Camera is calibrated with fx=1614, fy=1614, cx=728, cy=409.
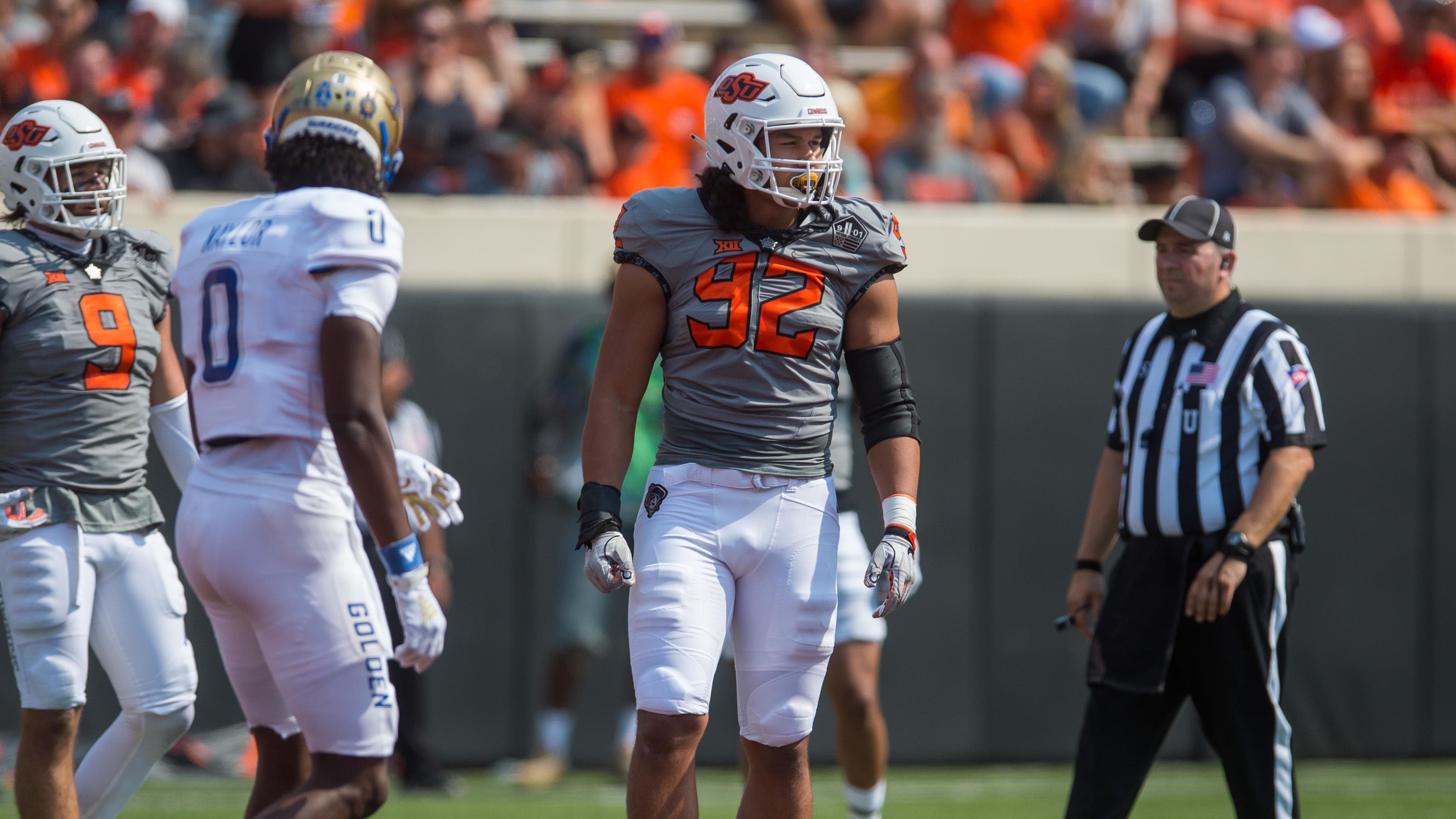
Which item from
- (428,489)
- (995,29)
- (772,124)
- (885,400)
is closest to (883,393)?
(885,400)

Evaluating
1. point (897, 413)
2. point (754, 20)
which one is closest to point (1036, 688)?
point (897, 413)

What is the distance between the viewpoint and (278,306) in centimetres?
354

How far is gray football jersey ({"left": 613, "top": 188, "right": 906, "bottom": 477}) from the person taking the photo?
144 inches

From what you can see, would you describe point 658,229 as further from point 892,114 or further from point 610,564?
point 892,114

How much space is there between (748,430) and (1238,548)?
1.51m

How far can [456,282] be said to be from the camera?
7715 mm

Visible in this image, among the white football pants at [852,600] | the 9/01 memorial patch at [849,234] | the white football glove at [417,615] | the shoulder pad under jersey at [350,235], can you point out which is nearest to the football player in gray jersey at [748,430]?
the 9/01 memorial patch at [849,234]

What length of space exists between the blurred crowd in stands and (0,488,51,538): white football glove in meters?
3.58

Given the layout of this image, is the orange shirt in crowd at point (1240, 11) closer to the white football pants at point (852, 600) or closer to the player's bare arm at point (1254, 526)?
the white football pants at point (852, 600)

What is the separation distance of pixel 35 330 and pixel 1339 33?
9222 millimetres

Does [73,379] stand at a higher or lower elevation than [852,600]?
higher

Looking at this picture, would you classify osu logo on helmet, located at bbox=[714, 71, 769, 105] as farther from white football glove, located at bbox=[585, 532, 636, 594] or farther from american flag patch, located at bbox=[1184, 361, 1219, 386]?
american flag patch, located at bbox=[1184, 361, 1219, 386]

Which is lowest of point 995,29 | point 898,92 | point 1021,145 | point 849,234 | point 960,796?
point 960,796

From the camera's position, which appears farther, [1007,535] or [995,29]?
[995,29]
